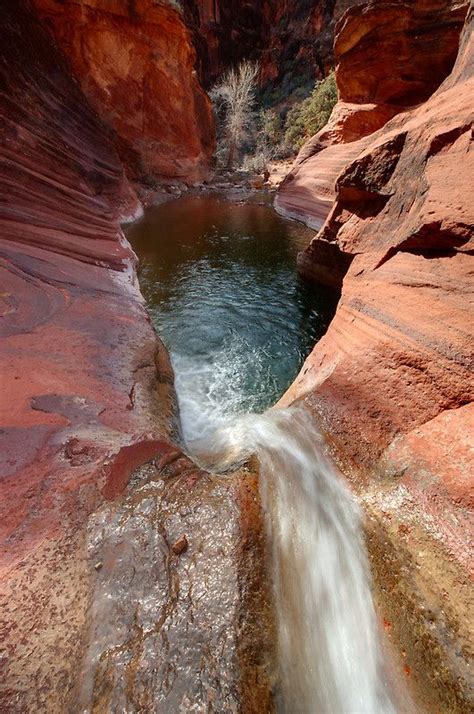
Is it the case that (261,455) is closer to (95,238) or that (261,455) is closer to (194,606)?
(194,606)

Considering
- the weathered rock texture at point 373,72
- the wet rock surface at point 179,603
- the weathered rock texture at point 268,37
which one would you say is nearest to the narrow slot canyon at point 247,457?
the wet rock surface at point 179,603

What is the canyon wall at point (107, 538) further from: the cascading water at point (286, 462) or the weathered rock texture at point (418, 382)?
the weathered rock texture at point (418, 382)

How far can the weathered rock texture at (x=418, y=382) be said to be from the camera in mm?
2279

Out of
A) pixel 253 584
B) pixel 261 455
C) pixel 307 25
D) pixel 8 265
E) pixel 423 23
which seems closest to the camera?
pixel 253 584

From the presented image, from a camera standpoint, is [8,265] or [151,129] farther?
[151,129]

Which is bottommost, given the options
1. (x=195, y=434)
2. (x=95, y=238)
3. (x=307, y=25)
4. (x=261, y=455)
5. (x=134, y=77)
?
(x=195, y=434)

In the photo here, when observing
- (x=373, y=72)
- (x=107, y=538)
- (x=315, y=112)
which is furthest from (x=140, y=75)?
(x=107, y=538)

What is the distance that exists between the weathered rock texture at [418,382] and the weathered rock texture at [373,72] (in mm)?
9177

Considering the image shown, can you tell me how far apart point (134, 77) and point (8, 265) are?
18.8m

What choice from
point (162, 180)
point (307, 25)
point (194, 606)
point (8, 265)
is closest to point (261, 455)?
point (194, 606)

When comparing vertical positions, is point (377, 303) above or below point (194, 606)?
above

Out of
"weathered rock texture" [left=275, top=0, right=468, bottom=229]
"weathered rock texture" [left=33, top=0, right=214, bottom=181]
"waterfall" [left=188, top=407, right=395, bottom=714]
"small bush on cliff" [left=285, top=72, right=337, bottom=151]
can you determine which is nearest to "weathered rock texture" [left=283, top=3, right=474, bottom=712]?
"waterfall" [left=188, top=407, right=395, bottom=714]

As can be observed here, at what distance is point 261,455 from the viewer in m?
3.08

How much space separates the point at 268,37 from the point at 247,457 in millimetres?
52629
